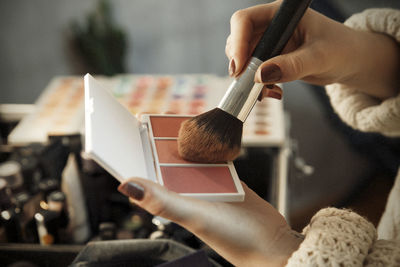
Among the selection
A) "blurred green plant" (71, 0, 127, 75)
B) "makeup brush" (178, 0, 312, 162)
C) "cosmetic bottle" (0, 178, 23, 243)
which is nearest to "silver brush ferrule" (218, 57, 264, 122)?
"makeup brush" (178, 0, 312, 162)

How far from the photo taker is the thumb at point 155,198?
314 millimetres

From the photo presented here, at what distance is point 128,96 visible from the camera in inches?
51.8

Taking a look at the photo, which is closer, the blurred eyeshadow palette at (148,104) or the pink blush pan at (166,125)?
the pink blush pan at (166,125)

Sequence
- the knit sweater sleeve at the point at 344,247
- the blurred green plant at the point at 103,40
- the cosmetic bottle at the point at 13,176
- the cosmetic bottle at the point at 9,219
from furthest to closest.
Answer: the blurred green plant at the point at 103,40 → the cosmetic bottle at the point at 13,176 → the cosmetic bottle at the point at 9,219 → the knit sweater sleeve at the point at 344,247

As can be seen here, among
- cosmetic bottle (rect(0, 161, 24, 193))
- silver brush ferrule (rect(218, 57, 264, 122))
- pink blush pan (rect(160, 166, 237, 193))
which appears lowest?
cosmetic bottle (rect(0, 161, 24, 193))

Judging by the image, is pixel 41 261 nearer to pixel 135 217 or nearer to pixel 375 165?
pixel 135 217

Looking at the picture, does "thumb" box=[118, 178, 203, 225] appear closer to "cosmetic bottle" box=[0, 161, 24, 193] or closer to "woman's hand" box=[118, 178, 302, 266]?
"woman's hand" box=[118, 178, 302, 266]

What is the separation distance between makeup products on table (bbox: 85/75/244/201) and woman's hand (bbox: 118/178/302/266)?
1 cm

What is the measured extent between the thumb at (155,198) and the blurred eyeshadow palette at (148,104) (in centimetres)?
76

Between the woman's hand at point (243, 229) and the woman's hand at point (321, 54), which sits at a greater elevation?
the woman's hand at point (321, 54)

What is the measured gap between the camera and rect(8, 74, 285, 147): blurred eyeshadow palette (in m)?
1.16

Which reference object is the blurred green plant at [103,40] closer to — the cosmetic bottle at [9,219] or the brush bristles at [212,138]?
the cosmetic bottle at [9,219]

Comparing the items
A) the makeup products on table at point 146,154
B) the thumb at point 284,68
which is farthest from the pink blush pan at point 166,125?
the thumb at point 284,68

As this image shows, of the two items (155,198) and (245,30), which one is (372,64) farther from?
(155,198)
